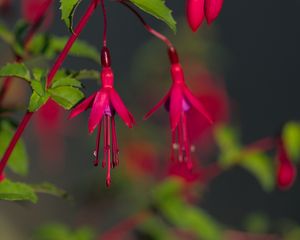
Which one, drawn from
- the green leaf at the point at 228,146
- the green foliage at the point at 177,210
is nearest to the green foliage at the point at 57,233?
the green foliage at the point at 177,210

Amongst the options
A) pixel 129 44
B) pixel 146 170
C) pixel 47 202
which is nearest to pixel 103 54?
pixel 146 170

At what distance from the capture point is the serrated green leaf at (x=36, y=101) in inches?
31.4

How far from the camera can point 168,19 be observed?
0.81 m

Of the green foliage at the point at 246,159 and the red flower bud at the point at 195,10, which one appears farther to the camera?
the green foliage at the point at 246,159

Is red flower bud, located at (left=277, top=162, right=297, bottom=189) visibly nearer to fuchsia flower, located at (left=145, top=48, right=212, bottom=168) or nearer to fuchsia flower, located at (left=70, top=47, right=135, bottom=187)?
fuchsia flower, located at (left=145, top=48, right=212, bottom=168)

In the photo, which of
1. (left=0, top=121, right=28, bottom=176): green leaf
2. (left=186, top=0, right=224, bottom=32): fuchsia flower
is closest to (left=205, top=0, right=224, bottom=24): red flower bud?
(left=186, top=0, right=224, bottom=32): fuchsia flower

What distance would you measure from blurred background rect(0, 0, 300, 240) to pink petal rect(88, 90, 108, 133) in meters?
0.17

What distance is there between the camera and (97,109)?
0.80 m

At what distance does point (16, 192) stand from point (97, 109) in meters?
0.16

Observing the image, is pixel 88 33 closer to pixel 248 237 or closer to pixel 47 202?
pixel 47 202

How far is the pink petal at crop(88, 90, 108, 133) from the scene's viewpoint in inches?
31.0

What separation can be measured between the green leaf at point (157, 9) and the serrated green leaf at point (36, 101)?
0.14 meters

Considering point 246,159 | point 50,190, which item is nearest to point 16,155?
point 50,190

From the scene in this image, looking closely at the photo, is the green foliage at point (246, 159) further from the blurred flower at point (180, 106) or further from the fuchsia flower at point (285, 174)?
the blurred flower at point (180, 106)
